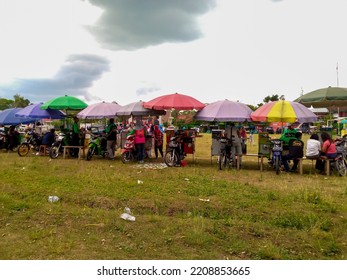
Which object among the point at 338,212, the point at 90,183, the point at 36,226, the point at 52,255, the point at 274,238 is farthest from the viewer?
the point at 90,183

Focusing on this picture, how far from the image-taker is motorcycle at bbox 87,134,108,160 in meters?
12.5

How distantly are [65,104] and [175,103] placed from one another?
4798 mm

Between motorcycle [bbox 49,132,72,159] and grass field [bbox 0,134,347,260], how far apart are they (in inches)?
178

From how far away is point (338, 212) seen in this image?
18.7 feet

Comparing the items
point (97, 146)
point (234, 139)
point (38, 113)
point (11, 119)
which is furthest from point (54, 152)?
point (234, 139)

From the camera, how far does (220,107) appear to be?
1075 cm

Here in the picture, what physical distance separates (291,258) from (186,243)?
4.53ft

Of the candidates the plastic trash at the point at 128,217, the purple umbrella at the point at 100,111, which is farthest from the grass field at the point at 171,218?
the purple umbrella at the point at 100,111

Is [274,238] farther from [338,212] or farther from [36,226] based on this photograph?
[36,226]

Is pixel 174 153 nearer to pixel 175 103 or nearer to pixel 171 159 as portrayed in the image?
pixel 171 159

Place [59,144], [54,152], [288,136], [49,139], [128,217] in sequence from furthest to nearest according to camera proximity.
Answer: [49,139], [59,144], [54,152], [288,136], [128,217]

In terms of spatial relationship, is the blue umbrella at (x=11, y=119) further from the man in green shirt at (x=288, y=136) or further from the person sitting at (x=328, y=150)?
the person sitting at (x=328, y=150)

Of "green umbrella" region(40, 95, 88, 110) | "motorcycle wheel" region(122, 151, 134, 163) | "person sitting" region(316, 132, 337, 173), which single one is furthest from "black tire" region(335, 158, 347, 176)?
"green umbrella" region(40, 95, 88, 110)

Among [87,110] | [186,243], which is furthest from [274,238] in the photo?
[87,110]
